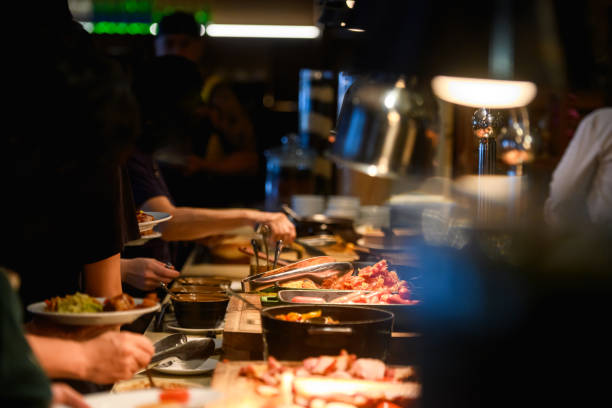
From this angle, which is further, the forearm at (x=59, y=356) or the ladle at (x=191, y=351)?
the ladle at (x=191, y=351)

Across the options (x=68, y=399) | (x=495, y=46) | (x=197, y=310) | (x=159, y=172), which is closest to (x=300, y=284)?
(x=197, y=310)

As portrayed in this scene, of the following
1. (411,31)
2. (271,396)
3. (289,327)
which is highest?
(411,31)

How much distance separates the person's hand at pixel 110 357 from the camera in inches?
70.1

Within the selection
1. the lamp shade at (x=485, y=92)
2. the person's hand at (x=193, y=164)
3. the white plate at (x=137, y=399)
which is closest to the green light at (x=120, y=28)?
the person's hand at (x=193, y=164)

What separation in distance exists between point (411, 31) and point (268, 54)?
10418 mm

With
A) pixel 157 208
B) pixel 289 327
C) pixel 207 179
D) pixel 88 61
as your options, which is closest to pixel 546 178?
pixel 207 179

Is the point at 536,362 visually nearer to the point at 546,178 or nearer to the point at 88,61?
the point at 88,61

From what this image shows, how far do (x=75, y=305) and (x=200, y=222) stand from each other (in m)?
2.48

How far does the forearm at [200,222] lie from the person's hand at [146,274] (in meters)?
1.04

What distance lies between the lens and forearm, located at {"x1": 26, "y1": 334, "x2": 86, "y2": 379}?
1652 mm

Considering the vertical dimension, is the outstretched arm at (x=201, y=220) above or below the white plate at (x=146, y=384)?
above

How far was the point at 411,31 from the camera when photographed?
1605 millimetres

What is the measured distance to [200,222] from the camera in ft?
14.2

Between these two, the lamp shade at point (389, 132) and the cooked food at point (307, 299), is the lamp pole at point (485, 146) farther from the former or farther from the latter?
the lamp shade at point (389, 132)
